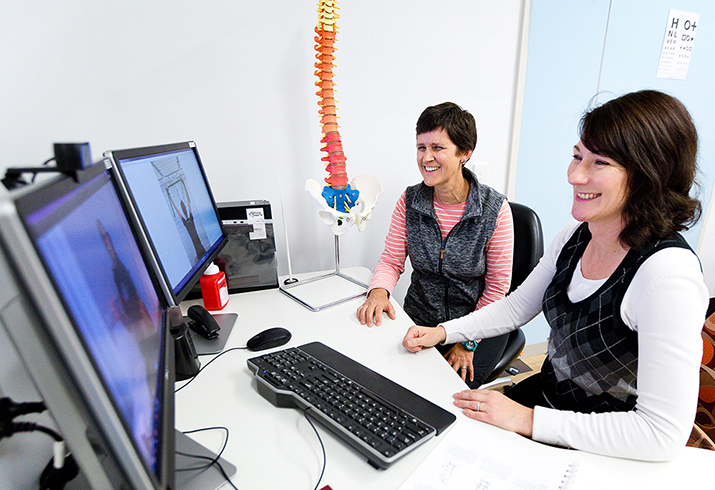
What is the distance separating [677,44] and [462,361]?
217 centimetres

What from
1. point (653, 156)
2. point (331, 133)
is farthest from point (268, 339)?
point (653, 156)

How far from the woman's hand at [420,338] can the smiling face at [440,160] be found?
606 millimetres

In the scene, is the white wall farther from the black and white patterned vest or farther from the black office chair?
the black and white patterned vest

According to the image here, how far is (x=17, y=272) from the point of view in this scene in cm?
25

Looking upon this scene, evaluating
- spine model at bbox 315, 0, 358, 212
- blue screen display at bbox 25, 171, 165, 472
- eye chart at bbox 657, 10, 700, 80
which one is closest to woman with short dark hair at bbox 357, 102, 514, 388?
spine model at bbox 315, 0, 358, 212

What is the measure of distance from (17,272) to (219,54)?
4.55ft

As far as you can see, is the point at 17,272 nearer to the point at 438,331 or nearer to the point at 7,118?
the point at 7,118

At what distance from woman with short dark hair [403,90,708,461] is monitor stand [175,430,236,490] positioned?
0.46 m

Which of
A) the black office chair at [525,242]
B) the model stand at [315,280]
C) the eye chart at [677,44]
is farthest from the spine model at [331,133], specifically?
the eye chart at [677,44]

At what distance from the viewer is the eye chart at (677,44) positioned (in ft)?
Result: 6.42

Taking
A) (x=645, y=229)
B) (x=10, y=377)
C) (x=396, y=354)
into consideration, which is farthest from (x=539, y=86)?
(x=10, y=377)

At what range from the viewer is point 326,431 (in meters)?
0.69

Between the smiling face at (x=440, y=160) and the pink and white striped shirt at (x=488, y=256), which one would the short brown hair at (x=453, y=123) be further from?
the pink and white striped shirt at (x=488, y=256)

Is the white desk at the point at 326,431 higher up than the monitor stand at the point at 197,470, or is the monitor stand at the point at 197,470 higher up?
the monitor stand at the point at 197,470
